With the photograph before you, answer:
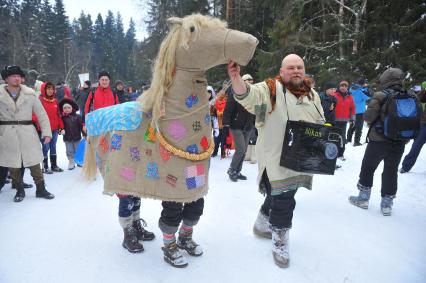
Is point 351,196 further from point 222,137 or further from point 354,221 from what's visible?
point 222,137

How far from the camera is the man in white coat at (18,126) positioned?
13.4 ft

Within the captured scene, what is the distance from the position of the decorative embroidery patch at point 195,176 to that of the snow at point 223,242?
0.82 metres

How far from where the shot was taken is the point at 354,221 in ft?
12.3

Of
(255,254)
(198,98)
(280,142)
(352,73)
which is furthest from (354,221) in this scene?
(352,73)

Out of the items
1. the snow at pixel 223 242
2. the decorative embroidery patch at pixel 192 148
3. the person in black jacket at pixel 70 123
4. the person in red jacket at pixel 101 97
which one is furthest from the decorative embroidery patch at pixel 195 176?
the person in black jacket at pixel 70 123

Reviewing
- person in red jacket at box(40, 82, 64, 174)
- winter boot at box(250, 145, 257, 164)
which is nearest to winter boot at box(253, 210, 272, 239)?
winter boot at box(250, 145, 257, 164)

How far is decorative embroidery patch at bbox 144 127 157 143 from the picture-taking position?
2288 millimetres

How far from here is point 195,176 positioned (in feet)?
7.72

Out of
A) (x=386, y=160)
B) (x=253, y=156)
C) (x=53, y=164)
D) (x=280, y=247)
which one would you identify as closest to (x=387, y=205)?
(x=386, y=160)

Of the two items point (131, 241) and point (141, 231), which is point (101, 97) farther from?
point (131, 241)

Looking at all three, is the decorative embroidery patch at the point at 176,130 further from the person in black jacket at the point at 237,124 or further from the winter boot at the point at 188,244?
the person in black jacket at the point at 237,124

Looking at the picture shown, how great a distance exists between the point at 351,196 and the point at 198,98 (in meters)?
3.25

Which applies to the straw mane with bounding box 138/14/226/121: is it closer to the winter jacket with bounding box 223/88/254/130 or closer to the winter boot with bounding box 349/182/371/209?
the winter jacket with bounding box 223/88/254/130

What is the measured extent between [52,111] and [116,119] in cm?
435
